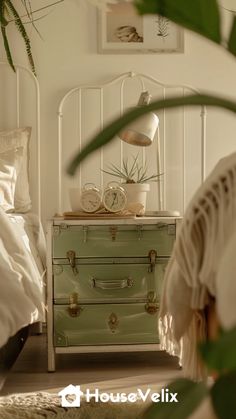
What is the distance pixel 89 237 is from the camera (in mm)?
2539

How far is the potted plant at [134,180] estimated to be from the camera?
9.22ft

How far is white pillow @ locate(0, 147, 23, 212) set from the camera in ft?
9.53

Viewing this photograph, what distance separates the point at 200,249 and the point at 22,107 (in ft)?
8.19

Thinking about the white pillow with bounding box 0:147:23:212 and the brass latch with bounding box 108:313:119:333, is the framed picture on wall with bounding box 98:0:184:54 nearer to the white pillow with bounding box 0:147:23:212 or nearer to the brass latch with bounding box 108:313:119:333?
the white pillow with bounding box 0:147:23:212

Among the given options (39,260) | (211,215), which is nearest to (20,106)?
(39,260)

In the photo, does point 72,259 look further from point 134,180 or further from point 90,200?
point 134,180

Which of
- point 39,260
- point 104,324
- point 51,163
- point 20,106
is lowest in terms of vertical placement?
point 104,324

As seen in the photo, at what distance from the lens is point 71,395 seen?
2059 millimetres

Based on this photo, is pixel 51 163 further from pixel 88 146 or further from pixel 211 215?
pixel 88 146

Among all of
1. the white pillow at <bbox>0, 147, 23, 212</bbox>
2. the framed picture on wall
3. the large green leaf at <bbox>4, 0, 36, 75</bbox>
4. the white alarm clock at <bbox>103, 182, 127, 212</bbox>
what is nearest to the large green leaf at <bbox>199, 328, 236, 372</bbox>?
the white alarm clock at <bbox>103, 182, 127, 212</bbox>

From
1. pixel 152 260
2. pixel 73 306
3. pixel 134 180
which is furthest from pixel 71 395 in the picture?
pixel 134 180

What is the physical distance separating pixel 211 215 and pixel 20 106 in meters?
2.50

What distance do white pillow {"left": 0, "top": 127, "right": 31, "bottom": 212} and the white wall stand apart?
0.58 ft

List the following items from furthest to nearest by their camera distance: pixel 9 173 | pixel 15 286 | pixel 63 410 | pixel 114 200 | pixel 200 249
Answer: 1. pixel 9 173
2. pixel 114 200
3. pixel 15 286
4. pixel 63 410
5. pixel 200 249
